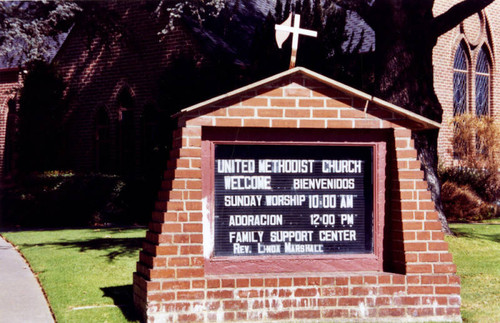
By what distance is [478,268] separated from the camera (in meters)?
9.30

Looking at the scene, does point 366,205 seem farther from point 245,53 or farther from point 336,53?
point 245,53

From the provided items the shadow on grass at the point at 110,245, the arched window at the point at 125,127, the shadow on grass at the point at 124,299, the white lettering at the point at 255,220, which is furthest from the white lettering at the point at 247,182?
the arched window at the point at 125,127

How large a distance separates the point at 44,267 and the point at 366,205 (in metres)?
5.37

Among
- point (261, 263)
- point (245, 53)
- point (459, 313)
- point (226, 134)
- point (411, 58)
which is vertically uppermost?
point (245, 53)

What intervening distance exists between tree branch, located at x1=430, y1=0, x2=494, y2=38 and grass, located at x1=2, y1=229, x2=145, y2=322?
22.5 feet

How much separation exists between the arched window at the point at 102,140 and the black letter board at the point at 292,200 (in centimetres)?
1440

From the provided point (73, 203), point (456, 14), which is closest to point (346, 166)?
point (456, 14)

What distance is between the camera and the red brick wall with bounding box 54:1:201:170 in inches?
728

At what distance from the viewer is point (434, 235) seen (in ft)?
19.5

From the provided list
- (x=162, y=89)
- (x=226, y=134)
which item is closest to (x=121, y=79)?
(x=162, y=89)

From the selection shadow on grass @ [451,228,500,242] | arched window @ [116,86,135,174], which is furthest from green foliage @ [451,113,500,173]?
arched window @ [116,86,135,174]

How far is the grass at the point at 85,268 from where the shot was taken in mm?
6500

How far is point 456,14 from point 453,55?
9.10 m

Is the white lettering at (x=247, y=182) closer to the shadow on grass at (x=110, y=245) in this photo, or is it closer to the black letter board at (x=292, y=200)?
the black letter board at (x=292, y=200)
